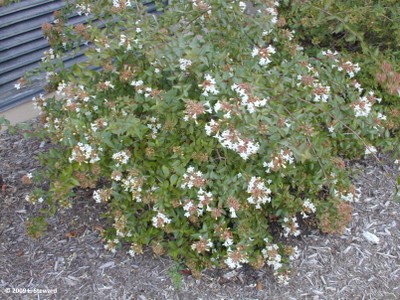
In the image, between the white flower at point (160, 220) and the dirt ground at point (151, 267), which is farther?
the dirt ground at point (151, 267)

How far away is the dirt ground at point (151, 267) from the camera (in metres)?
2.50

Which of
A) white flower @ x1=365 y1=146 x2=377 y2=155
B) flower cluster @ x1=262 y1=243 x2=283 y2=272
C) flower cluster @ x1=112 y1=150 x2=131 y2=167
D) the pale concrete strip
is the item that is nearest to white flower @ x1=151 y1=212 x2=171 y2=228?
flower cluster @ x1=112 y1=150 x2=131 y2=167

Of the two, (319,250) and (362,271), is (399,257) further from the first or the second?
(319,250)

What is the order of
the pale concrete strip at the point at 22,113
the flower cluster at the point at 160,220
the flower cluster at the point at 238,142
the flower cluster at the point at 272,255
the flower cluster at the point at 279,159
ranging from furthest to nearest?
the pale concrete strip at the point at 22,113
the flower cluster at the point at 272,255
the flower cluster at the point at 160,220
the flower cluster at the point at 279,159
the flower cluster at the point at 238,142

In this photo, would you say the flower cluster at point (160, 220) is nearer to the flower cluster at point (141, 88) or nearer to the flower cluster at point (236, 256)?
the flower cluster at point (236, 256)

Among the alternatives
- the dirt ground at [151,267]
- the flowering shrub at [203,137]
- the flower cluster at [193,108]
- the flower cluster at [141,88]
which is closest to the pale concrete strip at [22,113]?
the dirt ground at [151,267]

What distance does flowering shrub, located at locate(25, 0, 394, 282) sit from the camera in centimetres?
218

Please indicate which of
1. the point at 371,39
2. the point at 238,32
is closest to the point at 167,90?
the point at 238,32

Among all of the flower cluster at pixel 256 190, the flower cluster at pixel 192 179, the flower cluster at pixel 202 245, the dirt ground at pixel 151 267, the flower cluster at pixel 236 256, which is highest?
the flower cluster at pixel 192 179

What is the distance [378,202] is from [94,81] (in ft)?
6.11

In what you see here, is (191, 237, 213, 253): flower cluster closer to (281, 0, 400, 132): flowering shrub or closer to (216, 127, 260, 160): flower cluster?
(216, 127, 260, 160): flower cluster

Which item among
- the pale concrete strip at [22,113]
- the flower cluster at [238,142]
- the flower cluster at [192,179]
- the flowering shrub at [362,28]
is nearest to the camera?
the flower cluster at [238,142]

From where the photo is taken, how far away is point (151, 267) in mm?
2594

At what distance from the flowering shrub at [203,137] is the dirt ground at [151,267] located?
122mm
